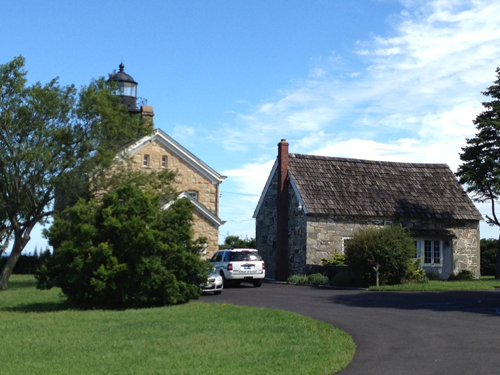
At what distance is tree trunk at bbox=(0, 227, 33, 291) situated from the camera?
27.6 meters

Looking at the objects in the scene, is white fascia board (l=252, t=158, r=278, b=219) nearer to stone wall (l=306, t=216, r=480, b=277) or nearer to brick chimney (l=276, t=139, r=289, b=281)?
brick chimney (l=276, t=139, r=289, b=281)

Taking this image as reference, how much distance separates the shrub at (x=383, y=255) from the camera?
25344 mm

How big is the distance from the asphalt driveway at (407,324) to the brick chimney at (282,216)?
8677 mm

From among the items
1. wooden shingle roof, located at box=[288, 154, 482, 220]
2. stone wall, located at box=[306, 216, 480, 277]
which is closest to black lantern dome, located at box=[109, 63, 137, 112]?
wooden shingle roof, located at box=[288, 154, 482, 220]

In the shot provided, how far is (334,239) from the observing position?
3169 centimetres

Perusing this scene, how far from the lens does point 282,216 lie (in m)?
33.3

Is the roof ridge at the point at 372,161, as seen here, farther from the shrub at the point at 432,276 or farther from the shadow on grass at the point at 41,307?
the shadow on grass at the point at 41,307

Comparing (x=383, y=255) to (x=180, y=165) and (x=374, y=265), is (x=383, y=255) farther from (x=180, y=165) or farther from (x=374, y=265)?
(x=180, y=165)

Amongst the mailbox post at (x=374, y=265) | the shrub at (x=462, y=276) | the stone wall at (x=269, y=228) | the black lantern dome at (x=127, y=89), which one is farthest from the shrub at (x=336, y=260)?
the black lantern dome at (x=127, y=89)

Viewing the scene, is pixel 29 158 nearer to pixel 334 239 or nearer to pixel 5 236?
pixel 5 236

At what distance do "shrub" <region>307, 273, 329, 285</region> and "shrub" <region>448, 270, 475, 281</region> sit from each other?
29.7ft

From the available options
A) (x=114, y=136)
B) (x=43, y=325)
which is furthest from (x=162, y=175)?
(x=43, y=325)

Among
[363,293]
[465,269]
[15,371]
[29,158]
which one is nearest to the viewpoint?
[15,371]

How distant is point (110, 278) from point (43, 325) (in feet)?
14.1
